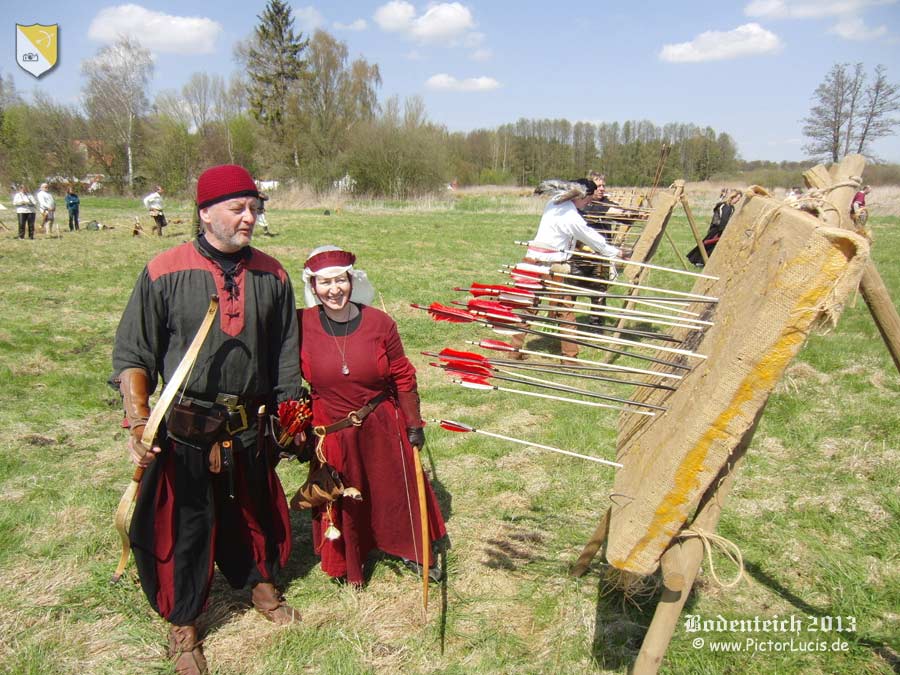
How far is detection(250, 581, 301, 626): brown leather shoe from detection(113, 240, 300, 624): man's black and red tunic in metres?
0.06

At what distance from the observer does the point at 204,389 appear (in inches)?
93.5

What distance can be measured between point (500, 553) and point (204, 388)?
191 centimetres

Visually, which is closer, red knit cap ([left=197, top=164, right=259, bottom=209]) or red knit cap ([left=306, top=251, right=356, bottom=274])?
red knit cap ([left=197, top=164, right=259, bottom=209])

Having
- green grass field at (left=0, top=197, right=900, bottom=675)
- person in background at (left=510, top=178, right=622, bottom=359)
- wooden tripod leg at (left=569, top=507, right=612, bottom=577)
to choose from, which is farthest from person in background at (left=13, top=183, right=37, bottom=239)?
wooden tripod leg at (left=569, top=507, right=612, bottom=577)

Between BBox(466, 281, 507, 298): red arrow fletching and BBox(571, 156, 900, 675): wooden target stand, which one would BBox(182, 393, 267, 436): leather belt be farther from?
BBox(571, 156, 900, 675): wooden target stand

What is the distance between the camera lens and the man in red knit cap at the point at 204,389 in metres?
2.31

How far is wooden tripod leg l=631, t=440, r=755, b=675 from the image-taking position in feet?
5.19

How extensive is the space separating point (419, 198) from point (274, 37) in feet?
46.7

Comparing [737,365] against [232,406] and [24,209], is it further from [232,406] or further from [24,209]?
[24,209]

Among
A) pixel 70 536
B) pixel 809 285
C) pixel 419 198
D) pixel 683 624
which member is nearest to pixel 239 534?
pixel 70 536

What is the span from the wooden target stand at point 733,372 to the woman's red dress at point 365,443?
134cm

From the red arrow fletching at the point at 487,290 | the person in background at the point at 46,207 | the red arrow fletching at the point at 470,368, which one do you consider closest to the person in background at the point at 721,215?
the red arrow fletching at the point at 487,290

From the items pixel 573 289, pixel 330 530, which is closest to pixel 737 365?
pixel 573 289

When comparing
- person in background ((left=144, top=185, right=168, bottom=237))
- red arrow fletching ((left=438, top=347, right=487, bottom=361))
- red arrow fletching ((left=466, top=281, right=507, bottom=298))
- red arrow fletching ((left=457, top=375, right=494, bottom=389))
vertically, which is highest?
person in background ((left=144, top=185, right=168, bottom=237))
